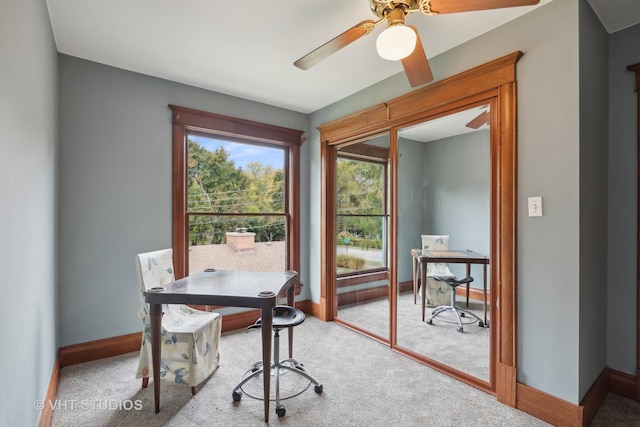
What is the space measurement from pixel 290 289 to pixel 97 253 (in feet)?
5.64

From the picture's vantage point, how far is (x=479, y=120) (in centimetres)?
244

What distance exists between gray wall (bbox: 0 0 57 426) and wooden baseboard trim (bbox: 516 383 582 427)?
2620mm

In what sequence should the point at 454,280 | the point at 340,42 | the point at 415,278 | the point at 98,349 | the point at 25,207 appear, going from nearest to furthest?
the point at 25,207
the point at 340,42
the point at 98,349
the point at 454,280
the point at 415,278

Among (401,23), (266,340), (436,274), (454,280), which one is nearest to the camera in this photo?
(401,23)

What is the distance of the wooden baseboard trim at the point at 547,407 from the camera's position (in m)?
1.84

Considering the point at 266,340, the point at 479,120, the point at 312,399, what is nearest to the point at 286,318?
the point at 266,340

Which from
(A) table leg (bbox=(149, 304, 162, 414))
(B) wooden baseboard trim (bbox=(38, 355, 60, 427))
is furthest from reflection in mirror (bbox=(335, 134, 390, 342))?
(B) wooden baseboard trim (bbox=(38, 355, 60, 427))

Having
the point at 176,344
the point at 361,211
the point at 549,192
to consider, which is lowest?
the point at 176,344

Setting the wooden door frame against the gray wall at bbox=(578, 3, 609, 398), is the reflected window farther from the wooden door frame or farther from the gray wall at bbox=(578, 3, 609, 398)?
the gray wall at bbox=(578, 3, 609, 398)

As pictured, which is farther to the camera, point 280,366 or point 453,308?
point 453,308

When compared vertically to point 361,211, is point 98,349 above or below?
below

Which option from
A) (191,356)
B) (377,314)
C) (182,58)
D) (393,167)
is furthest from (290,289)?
(182,58)

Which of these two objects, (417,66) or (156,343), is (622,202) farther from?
(156,343)

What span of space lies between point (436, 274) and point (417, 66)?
184 centimetres
